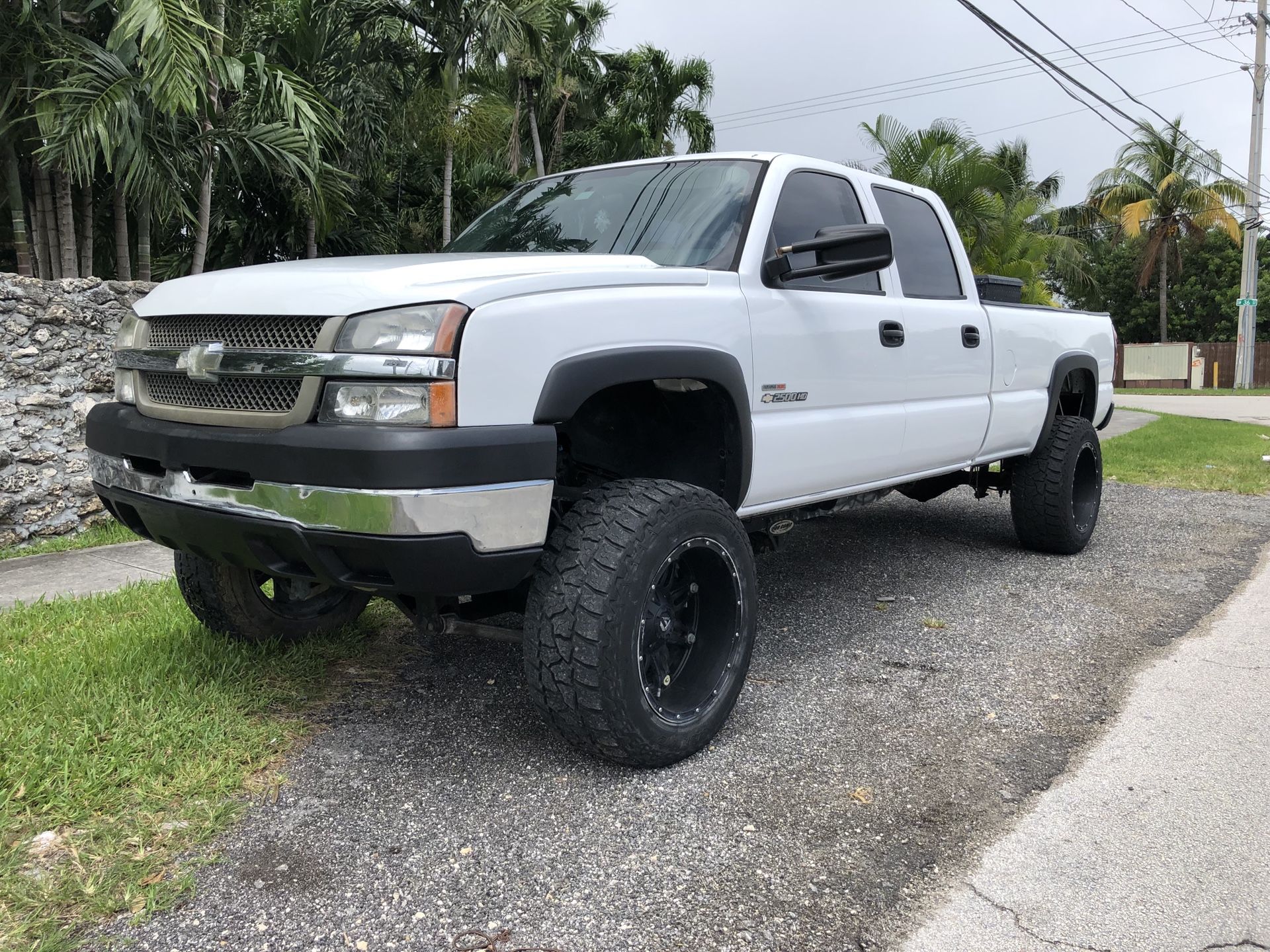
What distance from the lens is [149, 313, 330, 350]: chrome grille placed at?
258 cm

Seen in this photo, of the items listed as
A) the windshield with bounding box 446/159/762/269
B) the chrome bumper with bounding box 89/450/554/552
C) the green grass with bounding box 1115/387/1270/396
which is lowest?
the green grass with bounding box 1115/387/1270/396

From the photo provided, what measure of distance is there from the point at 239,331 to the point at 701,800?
71.4 inches

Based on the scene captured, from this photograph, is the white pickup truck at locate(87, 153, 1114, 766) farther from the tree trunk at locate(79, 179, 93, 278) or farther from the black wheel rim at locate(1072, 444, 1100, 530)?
the tree trunk at locate(79, 179, 93, 278)

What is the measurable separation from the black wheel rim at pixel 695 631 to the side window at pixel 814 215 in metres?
1.08

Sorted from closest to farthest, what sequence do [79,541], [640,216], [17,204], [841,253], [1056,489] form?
[841,253] → [640,216] → [1056,489] → [79,541] → [17,204]

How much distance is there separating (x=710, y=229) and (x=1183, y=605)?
311cm

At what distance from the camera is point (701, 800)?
275 cm

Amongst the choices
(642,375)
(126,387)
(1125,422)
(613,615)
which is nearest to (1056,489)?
(642,375)

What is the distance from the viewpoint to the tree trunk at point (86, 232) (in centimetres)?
809

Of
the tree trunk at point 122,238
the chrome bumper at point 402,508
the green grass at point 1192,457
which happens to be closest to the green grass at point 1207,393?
the green grass at point 1192,457

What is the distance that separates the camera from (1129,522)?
6.90 m

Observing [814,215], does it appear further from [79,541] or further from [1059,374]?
[79,541]

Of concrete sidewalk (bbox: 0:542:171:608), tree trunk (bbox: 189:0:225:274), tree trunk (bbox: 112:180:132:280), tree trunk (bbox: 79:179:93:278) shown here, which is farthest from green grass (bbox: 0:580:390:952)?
tree trunk (bbox: 189:0:225:274)

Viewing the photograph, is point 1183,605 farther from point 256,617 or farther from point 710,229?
point 256,617
